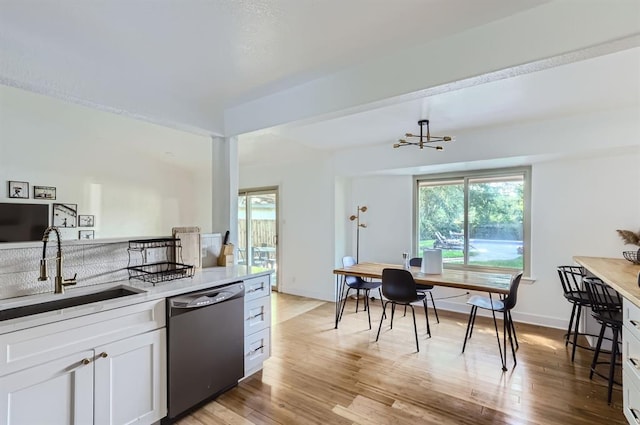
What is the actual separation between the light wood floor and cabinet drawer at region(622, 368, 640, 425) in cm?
24

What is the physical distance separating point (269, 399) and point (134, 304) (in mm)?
1168

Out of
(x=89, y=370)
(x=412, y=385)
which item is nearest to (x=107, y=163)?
(x=89, y=370)

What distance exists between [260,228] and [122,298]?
13.8ft

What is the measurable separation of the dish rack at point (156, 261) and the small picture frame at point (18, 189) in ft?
12.1

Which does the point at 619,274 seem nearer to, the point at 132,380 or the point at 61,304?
the point at 132,380

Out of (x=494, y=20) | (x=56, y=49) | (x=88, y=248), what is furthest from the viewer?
(x=88, y=248)

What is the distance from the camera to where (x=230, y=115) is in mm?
2979

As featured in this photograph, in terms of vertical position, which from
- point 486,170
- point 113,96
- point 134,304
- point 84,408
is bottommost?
point 84,408

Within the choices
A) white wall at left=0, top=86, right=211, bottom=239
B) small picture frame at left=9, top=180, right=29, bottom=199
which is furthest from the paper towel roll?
small picture frame at left=9, top=180, right=29, bottom=199

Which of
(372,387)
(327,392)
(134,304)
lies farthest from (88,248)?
(372,387)

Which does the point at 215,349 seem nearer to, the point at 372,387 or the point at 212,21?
the point at 372,387

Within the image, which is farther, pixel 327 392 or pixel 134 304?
pixel 327 392

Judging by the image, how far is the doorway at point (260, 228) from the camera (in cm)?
566

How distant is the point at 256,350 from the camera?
249cm
